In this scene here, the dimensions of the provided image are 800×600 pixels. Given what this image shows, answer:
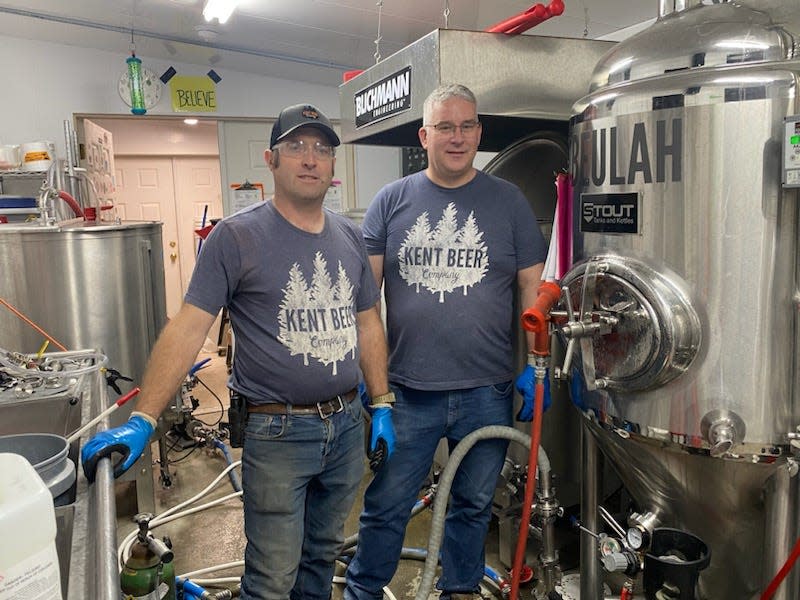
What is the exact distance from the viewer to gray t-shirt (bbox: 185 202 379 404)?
4.59 feet

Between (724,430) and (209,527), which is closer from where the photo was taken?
(724,430)

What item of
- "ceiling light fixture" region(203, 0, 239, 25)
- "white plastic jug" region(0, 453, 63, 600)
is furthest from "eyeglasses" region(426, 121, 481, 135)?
"ceiling light fixture" region(203, 0, 239, 25)

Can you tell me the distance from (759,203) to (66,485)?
1.21 m

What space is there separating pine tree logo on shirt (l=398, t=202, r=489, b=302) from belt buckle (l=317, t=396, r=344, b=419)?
391 millimetres

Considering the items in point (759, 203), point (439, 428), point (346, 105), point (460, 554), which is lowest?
point (460, 554)

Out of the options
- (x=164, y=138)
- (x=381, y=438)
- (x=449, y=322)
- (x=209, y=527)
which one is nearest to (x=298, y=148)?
(x=449, y=322)

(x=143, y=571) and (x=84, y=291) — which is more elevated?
(x=84, y=291)

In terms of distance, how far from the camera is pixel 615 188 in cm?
128

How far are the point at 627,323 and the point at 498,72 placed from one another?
2.72 ft

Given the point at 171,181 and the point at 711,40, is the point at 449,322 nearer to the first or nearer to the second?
the point at 711,40

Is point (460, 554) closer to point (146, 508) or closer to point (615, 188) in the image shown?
point (615, 188)

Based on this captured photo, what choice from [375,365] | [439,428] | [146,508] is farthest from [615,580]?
[146,508]

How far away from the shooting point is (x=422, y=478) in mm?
1774

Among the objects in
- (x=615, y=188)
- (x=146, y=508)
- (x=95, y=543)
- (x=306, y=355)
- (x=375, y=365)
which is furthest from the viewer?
(x=146, y=508)
